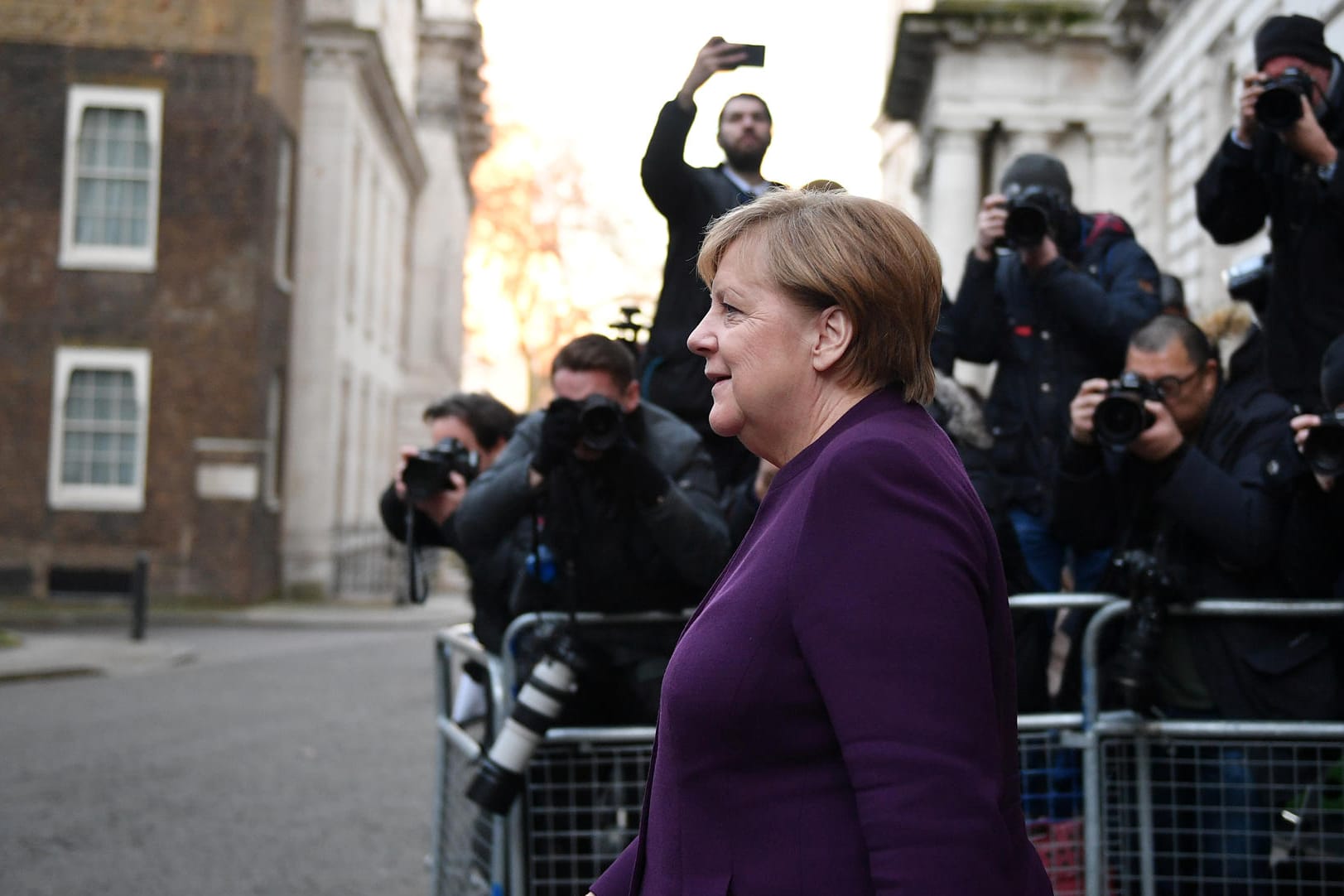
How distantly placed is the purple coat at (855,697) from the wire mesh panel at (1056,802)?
2635mm

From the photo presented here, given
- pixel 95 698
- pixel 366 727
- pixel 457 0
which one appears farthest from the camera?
pixel 457 0

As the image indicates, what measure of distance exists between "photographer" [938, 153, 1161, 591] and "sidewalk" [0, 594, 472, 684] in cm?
1191

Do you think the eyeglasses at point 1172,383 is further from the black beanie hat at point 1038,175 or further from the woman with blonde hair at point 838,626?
the woman with blonde hair at point 838,626

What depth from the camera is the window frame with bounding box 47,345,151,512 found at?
86.6 feet

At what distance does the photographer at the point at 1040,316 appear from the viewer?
5559 mm

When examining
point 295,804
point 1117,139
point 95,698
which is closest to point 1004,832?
point 295,804

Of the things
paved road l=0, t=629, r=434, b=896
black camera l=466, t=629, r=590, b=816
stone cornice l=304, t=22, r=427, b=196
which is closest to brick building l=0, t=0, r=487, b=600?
stone cornice l=304, t=22, r=427, b=196

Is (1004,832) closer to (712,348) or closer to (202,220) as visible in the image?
(712,348)

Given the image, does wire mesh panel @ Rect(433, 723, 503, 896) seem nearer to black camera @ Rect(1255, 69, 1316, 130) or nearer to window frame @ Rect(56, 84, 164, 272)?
black camera @ Rect(1255, 69, 1316, 130)

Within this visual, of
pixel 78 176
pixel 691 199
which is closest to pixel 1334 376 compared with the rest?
pixel 691 199

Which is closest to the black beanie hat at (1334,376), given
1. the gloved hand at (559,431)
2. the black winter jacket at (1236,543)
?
the black winter jacket at (1236,543)

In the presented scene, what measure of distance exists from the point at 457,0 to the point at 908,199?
656 inches

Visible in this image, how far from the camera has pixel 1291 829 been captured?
4617 millimetres

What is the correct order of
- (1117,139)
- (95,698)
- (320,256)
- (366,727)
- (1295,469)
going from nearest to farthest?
(1295,469) < (366,727) < (95,698) < (1117,139) < (320,256)
